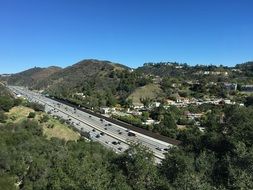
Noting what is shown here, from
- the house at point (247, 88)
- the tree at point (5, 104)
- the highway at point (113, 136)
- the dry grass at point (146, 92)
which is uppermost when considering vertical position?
the house at point (247, 88)

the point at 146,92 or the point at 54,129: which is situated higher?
the point at 146,92

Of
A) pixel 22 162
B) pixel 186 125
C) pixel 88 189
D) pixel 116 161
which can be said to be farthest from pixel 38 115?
pixel 88 189

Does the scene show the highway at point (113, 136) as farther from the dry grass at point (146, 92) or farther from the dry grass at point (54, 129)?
the dry grass at point (146, 92)

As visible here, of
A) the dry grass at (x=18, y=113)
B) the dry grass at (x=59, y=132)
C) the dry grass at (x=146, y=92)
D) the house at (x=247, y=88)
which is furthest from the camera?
the house at (x=247, y=88)

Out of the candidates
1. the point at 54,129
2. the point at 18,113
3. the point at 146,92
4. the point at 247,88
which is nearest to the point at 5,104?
the point at 18,113

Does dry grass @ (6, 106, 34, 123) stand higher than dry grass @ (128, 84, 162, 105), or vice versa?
dry grass @ (128, 84, 162, 105)

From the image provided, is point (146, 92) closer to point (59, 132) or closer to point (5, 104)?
point (5, 104)

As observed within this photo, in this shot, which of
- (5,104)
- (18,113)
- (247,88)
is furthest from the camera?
(247,88)

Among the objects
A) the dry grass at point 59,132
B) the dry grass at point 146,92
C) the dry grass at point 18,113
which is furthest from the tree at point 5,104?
the dry grass at point 146,92

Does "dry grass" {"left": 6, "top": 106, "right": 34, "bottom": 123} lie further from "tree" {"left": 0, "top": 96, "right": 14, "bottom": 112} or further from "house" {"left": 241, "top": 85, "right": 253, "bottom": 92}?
"house" {"left": 241, "top": 85, "right": 253, "bottom": 92}

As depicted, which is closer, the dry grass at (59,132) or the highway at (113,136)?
the highway at (113,136)

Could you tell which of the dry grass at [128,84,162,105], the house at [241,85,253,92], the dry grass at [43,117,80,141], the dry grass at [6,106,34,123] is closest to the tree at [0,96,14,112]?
the dry grass at [6,106,34,123]

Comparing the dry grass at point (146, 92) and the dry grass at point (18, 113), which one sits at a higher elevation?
the dry grass at point (146, 92)
